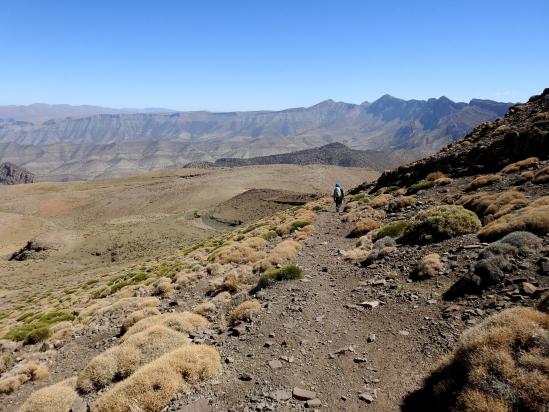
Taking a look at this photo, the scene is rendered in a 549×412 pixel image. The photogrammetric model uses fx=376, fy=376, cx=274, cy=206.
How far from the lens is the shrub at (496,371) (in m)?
5.93

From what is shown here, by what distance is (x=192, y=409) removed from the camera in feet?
27.2

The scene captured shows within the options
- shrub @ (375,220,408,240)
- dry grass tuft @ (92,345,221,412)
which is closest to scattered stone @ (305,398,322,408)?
dry grass tuft @ (92,345,221,412)

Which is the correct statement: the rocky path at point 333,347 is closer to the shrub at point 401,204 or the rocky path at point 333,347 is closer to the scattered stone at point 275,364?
the scattered stone at point 275,364

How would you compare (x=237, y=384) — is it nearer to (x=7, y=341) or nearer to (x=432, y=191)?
(x=7, y=341)

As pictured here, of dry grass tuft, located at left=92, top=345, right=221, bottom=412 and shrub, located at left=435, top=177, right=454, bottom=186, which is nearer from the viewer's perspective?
dry grass tuft, located at left=92, top=345, right=221, bottom=412

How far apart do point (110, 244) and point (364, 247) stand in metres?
55.5

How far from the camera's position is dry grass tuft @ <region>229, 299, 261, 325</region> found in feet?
42.2

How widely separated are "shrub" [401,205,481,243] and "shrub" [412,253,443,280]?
8.08 feet

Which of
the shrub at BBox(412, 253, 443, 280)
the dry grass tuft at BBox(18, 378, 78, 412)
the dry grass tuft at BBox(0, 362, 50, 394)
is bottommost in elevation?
the dry grass tuft at BBox(0, 362, 50, 394)

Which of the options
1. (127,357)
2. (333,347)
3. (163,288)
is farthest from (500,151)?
(127,357)

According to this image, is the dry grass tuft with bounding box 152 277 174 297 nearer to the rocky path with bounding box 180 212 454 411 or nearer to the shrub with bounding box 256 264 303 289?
the shrub with bounding box 256 264 303 289

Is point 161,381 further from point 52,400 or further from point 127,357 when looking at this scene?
point 52,400

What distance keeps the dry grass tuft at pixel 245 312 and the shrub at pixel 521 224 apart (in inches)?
355

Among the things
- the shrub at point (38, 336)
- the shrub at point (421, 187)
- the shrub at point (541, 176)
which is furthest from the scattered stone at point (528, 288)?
the shrub at point (38, 336)
